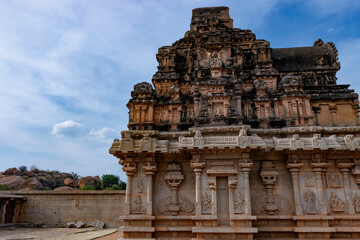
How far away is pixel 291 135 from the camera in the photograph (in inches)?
500

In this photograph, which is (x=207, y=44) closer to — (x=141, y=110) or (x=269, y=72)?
(x=269, y=72)

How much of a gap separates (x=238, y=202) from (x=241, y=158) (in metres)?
1.95

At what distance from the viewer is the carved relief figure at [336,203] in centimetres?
1126

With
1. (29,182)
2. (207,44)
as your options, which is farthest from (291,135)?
(29,182)

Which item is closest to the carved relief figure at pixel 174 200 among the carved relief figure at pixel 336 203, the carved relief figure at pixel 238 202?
the carved relief figure at pixel 238 202

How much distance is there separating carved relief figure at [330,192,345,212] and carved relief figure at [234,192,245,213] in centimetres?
408

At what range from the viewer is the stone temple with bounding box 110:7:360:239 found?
36.7 feet

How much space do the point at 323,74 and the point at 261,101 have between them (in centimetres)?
522

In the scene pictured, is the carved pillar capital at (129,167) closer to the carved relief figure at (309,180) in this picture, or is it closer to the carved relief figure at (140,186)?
the carved relief figure at (140,186)

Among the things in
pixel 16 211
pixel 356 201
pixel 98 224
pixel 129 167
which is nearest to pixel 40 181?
pixel 16 211

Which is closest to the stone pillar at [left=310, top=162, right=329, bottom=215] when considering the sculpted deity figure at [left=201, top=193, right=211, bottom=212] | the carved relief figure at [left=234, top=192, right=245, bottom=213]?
the carved relief figure at [left=234, top=192, right=245, bottom=213]

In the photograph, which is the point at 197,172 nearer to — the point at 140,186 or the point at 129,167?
the point at 140,186

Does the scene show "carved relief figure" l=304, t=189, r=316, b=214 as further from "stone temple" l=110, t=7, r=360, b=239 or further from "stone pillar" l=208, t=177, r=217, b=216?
"stone pillar" l=208, t=177, r=217, b=216

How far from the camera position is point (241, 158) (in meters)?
11.7
